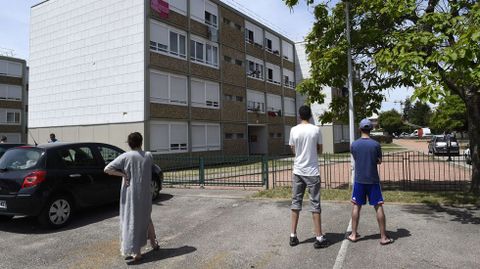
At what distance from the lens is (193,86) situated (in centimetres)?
2520

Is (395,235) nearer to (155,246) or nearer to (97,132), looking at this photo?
(155,246)

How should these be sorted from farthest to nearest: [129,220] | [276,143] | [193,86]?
[276,143], [193,86], [129,220]

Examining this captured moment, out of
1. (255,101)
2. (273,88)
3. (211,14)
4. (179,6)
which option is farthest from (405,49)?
(273,88)

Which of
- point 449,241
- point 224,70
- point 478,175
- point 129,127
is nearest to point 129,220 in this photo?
point 449,241

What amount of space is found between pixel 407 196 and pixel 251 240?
197 inches

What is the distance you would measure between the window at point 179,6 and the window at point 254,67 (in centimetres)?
842

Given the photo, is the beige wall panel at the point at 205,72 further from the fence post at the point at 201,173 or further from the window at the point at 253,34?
the fence post at the point at 201,173

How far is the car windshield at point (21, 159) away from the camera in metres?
7.14

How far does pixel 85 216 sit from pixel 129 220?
11.5 feet

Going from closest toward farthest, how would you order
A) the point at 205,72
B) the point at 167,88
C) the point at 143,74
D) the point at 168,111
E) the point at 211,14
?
the point at 143,74 < the point at 168,111 < the point at 167,88 < the point at 205,72 < the point at 211,14

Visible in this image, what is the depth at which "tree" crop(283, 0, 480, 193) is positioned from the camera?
5926 millimetres

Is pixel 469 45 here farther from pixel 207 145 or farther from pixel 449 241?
pixel 207 145

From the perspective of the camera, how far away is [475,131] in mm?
9406

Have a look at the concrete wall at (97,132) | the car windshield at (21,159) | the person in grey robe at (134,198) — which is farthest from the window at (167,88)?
the person in grey robe at (134,198)
